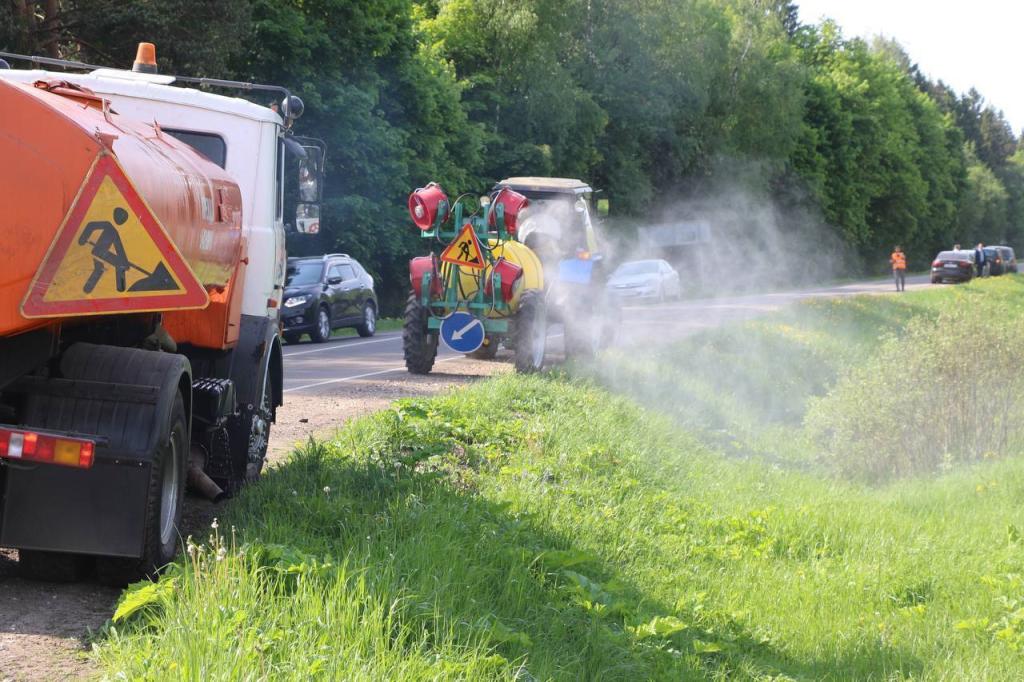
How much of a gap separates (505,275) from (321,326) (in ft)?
31.8

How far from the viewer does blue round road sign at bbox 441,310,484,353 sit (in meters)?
16.3

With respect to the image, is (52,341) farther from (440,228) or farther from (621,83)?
(621,83)

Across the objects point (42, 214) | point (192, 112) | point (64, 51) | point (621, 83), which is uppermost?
point (621, 83)

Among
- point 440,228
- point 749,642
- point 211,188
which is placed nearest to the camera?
point 211,188

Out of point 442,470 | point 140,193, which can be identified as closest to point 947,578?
point 442,470

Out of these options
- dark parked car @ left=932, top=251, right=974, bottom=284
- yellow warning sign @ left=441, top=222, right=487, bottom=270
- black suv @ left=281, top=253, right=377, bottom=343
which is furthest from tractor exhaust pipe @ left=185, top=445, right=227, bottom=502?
dark parked car @ left=932, top=251, right=974, bottom=284

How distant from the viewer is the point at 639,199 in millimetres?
57562

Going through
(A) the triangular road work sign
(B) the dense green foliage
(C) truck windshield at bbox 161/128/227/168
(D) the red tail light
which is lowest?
(D) the red tail light

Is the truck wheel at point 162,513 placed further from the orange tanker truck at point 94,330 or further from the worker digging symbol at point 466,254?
the worker digging symbol at point 466,254

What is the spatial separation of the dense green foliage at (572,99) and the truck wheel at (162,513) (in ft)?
66.0

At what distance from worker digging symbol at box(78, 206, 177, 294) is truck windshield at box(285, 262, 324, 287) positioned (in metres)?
20.1

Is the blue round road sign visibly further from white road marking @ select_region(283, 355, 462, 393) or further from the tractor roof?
the tractor roof

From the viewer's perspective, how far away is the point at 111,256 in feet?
18.4

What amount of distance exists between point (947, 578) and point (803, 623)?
2.21 m
